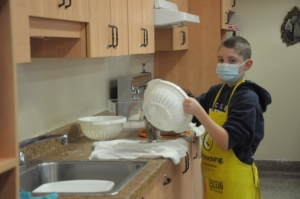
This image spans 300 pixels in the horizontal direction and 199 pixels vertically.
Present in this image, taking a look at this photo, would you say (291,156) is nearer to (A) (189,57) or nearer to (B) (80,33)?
(A) (189,57)

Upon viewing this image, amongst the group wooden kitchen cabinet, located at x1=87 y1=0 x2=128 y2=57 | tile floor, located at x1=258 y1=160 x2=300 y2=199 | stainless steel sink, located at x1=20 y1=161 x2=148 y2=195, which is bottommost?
tile floor, located at x1=258 y1=160 x2=300 y2=199

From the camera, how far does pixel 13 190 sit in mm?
918

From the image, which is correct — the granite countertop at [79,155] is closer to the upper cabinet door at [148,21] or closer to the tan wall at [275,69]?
the upper cabinet door at [148,21]

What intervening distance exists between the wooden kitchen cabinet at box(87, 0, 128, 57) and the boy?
54 centimetres

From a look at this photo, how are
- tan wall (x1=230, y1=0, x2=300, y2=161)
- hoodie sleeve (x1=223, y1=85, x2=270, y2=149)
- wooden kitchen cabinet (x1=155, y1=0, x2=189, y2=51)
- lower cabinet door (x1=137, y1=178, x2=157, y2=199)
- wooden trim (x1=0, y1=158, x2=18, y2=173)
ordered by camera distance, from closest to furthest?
wooden trim (x1=0, y1=158, x2=18, y2=173)
lower cabinet door (x1=137, y1=178, x2=157, y2=199)
hoodie sleeve (x1=223, y1=85, x2=270, y2=149)
wooden kitchen cabinet (x1=155, y1=0, x2=189, y2=51)
tan wall (x1=230, y1=0, x2=300, y2=161)

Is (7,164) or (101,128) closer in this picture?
(7,164)

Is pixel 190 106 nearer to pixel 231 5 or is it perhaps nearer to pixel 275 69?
pixel 231 5

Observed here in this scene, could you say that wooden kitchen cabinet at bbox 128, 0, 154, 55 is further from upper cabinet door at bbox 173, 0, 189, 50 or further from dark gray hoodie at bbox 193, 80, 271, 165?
upper cabinet door at bbox 173, 0, 189, 50

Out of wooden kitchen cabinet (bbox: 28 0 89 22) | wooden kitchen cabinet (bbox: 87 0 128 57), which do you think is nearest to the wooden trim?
wooden kitchen cabinet (bbox: 28 0 89 22)

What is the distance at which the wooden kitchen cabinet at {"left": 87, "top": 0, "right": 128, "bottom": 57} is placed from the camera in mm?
1895

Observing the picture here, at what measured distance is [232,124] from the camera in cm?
196

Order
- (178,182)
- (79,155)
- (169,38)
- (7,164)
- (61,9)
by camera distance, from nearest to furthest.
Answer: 1. (7,164)
2. (61,9)
3. (79,155)
4. (178,182)
5. (169,38)

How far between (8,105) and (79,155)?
1.11 metres

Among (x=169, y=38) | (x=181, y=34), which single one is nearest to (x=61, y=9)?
(x=169, y=38)
